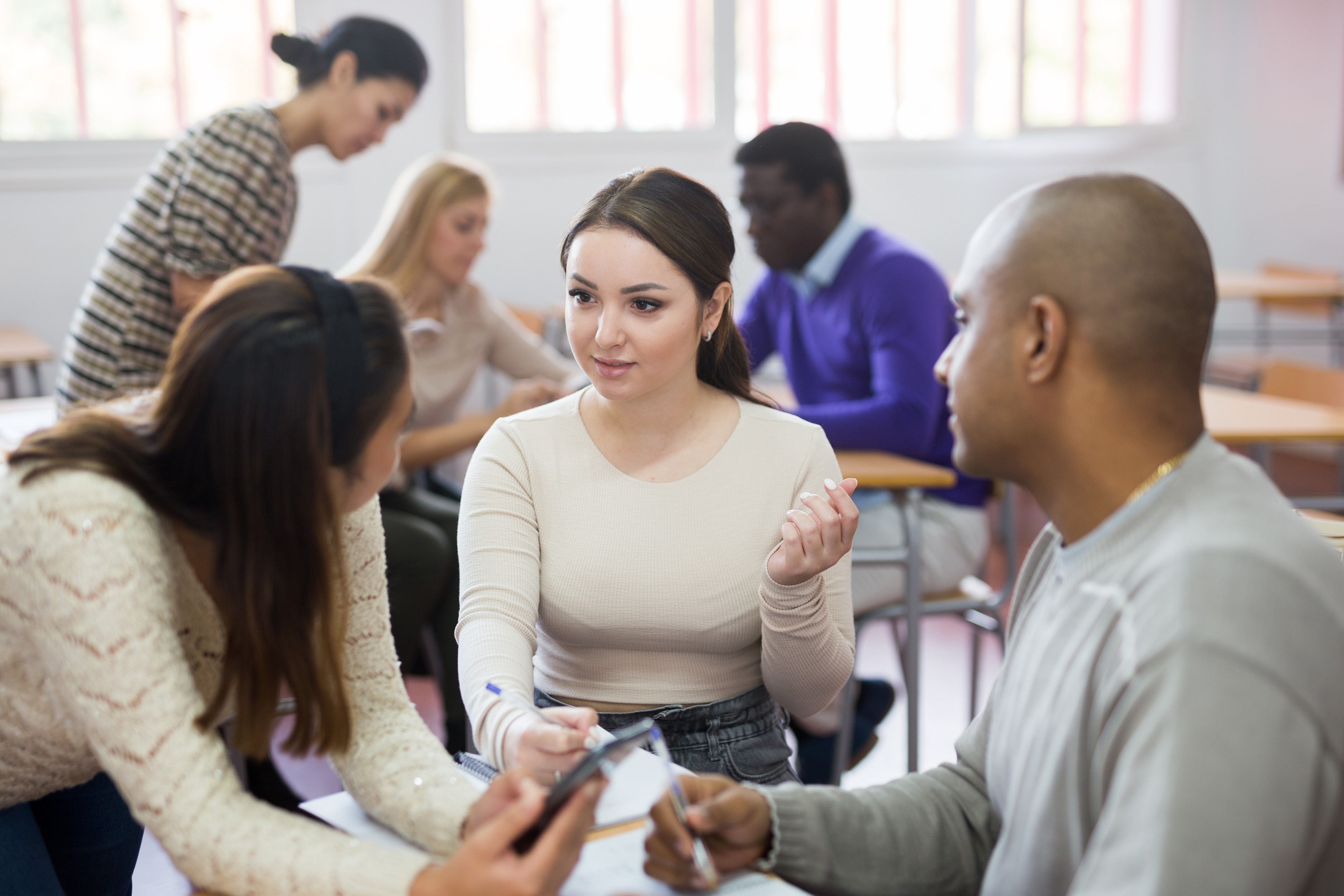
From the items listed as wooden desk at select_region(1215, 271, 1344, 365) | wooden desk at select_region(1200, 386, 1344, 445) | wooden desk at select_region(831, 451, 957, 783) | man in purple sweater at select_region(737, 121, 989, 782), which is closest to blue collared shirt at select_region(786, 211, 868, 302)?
man in purple sweater at select_region(737, 121, 989, 782)

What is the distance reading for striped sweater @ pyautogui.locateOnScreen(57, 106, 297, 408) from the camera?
2582 millimetres

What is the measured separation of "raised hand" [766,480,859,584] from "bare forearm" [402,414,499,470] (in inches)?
66.8

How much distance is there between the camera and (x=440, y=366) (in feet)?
11.0

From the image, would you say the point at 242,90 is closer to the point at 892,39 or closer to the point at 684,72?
the point at 684,72

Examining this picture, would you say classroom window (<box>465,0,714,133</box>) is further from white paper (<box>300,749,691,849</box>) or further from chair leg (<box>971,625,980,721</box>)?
white paper (<box>300,749,691,849</box>)

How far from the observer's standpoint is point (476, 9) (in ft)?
16.8

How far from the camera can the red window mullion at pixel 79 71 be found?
450 centimetres

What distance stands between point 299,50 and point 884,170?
3441 mm

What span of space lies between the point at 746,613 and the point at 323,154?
150 inches

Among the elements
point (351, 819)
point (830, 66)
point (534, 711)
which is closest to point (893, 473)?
point (534, 711)

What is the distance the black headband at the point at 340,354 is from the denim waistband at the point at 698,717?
24.0 inches

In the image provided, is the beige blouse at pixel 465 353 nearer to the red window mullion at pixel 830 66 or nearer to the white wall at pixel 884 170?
the white wall at pixel 884 170

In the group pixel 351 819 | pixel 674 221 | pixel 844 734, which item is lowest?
pixel 844 734

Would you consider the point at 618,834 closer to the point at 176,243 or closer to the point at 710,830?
the point at 710,830
